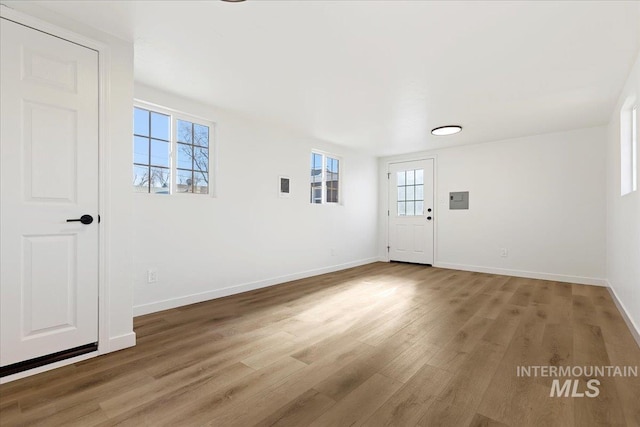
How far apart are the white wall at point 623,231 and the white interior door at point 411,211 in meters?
2.60

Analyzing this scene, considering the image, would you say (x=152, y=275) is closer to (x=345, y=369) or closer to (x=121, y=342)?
(x=121, y=342)

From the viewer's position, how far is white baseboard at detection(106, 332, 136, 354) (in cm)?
227

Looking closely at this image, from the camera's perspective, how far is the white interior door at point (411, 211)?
20.0 feet

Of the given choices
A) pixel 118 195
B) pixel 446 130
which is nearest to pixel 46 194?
pixel 118 195

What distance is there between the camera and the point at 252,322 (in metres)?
2.89

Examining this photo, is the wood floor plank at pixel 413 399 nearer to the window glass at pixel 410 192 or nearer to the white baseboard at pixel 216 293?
the white baseboard at pixel 216 293

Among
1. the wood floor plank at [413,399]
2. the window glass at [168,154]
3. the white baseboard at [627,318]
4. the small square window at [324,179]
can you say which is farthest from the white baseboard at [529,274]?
the window glass at [168,154]

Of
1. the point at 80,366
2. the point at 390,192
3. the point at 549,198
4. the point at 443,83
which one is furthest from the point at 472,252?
the point at 80,366

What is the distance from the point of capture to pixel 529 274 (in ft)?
16.2

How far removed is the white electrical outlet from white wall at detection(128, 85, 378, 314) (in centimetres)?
4

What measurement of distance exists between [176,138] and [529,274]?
18.5ft

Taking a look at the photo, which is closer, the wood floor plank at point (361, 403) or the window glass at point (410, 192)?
the wood floor plank at point (361, 403)

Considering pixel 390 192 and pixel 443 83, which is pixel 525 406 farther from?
pixel 390 192

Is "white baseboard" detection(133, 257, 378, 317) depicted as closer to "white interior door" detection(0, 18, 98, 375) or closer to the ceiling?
"white interior door" detection(0, 18, 98, 375)
